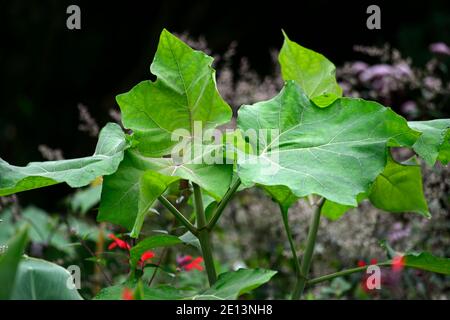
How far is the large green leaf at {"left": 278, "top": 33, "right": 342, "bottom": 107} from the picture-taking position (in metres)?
1.06

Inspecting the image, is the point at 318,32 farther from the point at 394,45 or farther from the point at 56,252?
the point at 56,252

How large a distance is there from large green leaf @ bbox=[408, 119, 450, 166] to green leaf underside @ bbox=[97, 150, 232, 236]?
0.25 meters

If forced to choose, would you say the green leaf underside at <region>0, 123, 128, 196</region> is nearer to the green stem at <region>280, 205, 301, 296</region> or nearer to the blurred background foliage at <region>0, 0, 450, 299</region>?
the green stem at <region>280, 205, 301, 296</region>

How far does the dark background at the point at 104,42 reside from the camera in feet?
12.7

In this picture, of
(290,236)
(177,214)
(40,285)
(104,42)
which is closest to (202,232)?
(177,214)

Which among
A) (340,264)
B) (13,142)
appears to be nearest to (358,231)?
(340,264)

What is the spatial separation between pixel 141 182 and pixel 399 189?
473 millimetres

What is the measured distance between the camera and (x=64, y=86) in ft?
13.4

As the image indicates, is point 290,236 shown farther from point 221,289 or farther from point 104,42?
point 104,42

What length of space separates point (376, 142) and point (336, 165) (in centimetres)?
6

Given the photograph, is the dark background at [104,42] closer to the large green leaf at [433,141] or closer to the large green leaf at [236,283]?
the large green leaf at [433,141]

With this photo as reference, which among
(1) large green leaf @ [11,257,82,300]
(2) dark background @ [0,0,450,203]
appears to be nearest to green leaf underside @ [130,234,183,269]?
(1) large green leaf @ [11,257,82,300]

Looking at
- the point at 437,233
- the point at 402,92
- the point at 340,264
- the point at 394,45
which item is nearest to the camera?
the point at 437,233

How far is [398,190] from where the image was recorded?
106 cm
